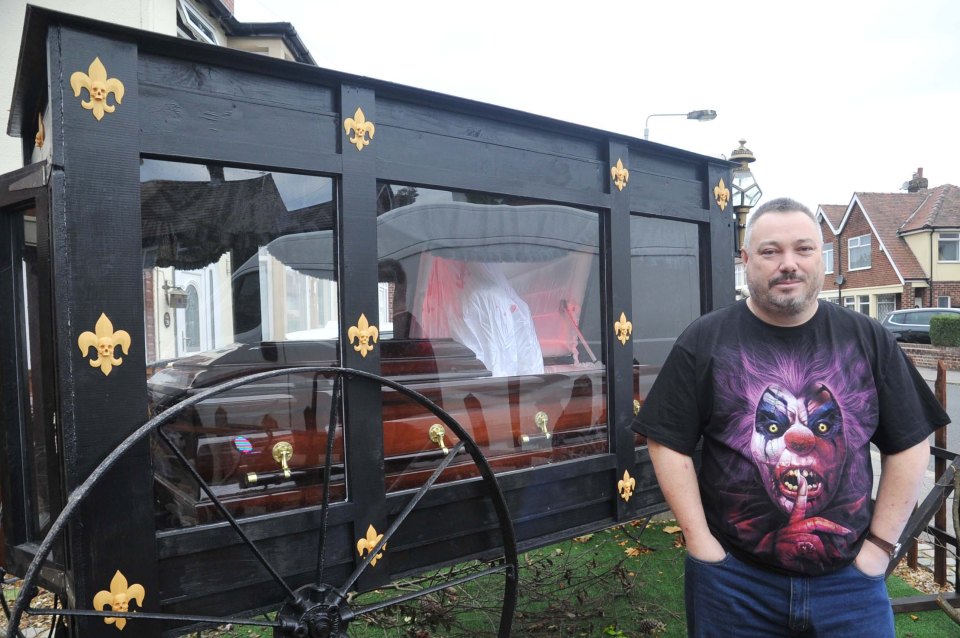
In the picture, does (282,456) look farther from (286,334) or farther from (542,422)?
(542,422)

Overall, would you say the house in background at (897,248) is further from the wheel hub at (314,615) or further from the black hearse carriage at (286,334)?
the wheel hub at (314,615)

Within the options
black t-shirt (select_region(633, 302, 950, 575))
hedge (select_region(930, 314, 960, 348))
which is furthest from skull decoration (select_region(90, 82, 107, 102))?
hedge (select_region(930, 314, 960, 348))

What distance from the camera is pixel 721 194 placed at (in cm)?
336

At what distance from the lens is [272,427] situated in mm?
2123

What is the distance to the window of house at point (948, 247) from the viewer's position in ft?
90.8

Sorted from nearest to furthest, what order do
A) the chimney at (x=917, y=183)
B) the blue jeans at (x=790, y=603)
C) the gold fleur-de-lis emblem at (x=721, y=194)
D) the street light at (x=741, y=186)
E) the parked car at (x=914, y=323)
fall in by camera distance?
the blue jeans at (x=790, y=603) → the gold fleur-de-lis emblem at (x=721, y=194) → the street light at (x=741, y=186) → the parked car at (x=914, y=323) → the chimney at (x=917, y=183)

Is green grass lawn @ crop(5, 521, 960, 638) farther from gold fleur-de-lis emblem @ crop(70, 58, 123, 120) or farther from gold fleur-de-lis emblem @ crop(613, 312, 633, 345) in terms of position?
gold fleur-de-lis emblem @ crop(70, 58, 123, 120)

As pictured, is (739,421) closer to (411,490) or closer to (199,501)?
(411,490)

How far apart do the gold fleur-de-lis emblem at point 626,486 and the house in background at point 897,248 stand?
27029mm

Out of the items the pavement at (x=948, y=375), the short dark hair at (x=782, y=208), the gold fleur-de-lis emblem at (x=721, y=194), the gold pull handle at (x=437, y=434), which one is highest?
the gold fleur-de-lis emblem at (x=721, y=194)

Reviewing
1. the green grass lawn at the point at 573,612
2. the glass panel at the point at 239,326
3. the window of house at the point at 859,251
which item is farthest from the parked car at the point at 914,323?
the glass panel at the point at 239,326

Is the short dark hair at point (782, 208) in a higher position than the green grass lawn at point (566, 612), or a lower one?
higher

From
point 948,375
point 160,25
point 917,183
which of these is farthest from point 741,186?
point 917,183

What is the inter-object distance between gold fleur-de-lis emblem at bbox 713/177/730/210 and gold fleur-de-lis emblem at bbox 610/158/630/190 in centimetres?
71
